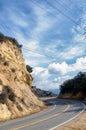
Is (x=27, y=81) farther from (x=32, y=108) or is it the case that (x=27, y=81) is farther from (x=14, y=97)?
(x=14, y=97)

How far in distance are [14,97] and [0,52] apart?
8.52m

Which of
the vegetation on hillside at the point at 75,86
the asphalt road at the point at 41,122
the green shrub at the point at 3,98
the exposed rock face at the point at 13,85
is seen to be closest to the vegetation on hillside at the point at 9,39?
the exposed rock face at the point at 13,85

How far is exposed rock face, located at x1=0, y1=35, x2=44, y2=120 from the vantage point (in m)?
32.5

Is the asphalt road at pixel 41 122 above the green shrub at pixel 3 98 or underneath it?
underneath

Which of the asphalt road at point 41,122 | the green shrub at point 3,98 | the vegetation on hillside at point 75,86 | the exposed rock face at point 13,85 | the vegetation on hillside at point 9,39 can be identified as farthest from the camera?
the vegetation on hillside at point 75,86

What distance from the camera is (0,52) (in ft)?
139

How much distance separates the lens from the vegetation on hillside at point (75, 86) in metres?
82.6

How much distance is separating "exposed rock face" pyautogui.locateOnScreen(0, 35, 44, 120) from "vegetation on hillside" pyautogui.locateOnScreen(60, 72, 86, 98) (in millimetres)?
31570

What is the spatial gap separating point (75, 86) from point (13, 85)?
164 feet

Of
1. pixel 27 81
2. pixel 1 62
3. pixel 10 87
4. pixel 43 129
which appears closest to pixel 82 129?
pixel 43 129

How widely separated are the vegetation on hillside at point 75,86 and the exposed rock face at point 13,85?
31.6 metres

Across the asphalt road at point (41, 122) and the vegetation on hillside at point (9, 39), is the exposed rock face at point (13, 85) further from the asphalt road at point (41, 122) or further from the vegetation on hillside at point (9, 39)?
the asphalt road at point (41, 122)

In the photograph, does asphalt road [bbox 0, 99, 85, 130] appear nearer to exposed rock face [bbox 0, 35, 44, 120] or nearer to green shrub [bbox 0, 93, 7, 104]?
exposed rock face [bbox 0, 35, 44, 120]

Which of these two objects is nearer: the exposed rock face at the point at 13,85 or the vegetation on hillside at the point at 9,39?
the exposed rock face at the point at 13,85
